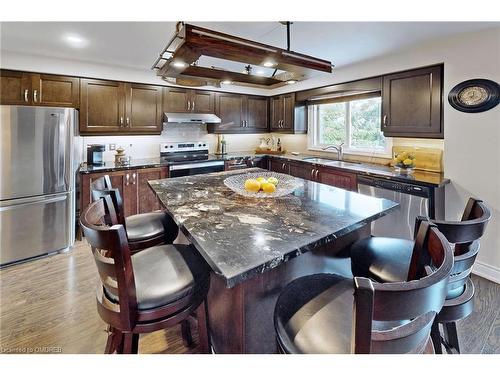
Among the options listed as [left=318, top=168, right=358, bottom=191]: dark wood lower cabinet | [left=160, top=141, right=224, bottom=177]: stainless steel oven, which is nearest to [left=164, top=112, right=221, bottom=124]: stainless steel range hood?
[left=160, top=141, right=224, bottom=177]: stainless steel oven

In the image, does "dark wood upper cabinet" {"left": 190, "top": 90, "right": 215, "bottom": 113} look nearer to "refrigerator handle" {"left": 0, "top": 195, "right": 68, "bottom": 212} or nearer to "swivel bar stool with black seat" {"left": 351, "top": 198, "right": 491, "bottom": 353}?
"refrigerator handle" {"left": 0, "top": 195, "right": 68, "bottom": 212}

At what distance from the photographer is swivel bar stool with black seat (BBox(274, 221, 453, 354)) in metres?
0.64

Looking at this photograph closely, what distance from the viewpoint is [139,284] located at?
124 centimetres

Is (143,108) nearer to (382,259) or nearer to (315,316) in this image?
(382,259)

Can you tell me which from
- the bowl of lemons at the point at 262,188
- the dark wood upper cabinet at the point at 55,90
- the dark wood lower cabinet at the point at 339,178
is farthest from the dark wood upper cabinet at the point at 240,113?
the bowl of lemons at the point at 262,188

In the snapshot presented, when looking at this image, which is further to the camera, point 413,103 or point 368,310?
point 413,103

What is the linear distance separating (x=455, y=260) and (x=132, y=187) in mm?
3678

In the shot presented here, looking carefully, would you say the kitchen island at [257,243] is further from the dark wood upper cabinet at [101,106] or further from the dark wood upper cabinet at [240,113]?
the dark wood upper cabinet at [240,113]

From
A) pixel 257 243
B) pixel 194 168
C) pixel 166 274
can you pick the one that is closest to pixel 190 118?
pixel 194 168

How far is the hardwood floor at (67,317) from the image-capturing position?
1787mm

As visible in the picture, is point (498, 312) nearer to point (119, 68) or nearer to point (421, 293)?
point (421, 293)

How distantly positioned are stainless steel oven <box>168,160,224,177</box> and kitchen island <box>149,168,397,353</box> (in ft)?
7.52

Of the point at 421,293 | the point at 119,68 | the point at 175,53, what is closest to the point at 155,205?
the point at 119,68
